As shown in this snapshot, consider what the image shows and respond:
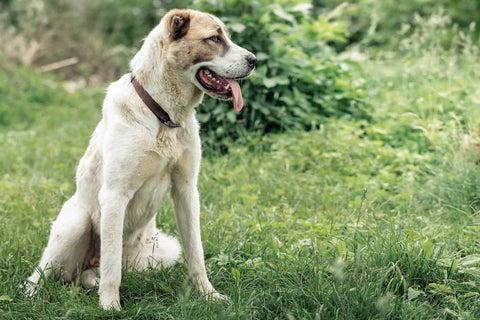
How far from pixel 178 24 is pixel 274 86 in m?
3.15

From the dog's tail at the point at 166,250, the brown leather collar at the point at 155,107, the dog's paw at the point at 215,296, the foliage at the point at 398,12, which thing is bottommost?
the foliage at the point at 398,12

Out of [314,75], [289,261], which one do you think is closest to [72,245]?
[289,261]

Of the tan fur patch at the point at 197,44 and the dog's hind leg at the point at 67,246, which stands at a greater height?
the tan fur patch at the point at 197,44

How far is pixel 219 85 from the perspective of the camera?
296 cm

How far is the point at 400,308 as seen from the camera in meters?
2.37

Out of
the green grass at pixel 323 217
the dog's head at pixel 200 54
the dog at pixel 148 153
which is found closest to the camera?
the green grass at pixel 323 217

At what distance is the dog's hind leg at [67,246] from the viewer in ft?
10.1

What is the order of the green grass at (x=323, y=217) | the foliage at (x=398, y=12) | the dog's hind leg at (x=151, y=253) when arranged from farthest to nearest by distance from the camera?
the foliage at (x=398, y=12)
the dog's hind leg at (x=151, y=253)
the green grass at (x=323, y=217)

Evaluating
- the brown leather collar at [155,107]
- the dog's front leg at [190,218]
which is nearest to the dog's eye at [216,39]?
the brown leather collar at [155,107]

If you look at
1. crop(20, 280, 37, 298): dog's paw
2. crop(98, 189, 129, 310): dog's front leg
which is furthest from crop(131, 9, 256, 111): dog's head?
crop(20, 280, 37, 298): dog's paw

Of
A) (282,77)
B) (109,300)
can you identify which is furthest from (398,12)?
(109,300)

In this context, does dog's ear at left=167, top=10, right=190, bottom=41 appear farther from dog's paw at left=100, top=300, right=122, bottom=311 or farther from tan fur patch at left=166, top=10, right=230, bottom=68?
dog's paw at left=100, top=300, right=122, bottom=311

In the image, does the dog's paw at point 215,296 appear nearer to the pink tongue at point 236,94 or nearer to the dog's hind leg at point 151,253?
the dog's hind leg at point 151,253

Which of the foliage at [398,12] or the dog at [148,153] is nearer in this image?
the dog at [148,153]
